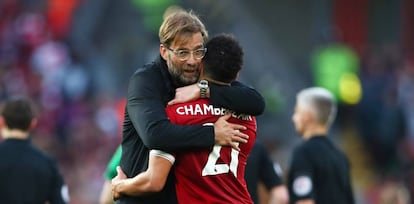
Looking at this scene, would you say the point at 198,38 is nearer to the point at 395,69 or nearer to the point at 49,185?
the point at 49,185

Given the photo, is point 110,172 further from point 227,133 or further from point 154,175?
point 227,133

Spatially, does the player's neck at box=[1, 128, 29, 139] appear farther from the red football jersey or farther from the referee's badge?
the red football jersey

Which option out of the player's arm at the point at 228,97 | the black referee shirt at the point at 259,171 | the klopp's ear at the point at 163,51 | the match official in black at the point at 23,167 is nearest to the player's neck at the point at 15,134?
the match official in black at the point at 23,167

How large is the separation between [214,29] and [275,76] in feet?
4.29

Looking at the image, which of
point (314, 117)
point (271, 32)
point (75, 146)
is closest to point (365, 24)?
point (271, 32)

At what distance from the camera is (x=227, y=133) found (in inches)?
278

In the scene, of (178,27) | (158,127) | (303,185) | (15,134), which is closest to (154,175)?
(158,127)

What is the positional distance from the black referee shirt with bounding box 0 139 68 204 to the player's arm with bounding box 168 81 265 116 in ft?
6.90

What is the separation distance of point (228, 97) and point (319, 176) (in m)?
2.54

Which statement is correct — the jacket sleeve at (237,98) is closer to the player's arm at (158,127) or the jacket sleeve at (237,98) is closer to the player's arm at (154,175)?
the player's arm at (158,127)

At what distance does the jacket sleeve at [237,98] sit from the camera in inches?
281

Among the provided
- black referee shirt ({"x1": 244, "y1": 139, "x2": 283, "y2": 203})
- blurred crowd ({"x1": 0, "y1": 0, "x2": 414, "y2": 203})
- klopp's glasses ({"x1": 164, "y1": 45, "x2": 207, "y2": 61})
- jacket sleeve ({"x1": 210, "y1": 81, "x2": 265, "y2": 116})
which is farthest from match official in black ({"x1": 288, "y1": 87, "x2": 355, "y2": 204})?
blurred crowd ({"x1": 0, "y1": 0, "x2": 414, "y2": 203})

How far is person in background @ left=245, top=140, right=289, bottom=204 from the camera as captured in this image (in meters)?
9.53

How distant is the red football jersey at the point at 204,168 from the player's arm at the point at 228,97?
0.04 m
